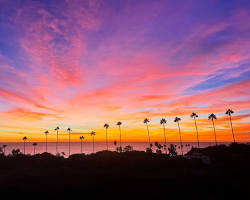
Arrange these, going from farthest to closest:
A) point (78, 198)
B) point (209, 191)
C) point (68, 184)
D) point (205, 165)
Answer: point (205, 165), point (68, 184), point (209, 191), point (78, 198)

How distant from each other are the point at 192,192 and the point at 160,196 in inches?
255

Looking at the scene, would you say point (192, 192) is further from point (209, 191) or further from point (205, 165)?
point (205, 165)

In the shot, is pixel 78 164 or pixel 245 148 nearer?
pixel 78 164

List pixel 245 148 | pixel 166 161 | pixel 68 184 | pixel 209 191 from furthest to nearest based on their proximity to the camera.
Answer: pixel 245 148
pixel 166 161
pixel 68 184
pixel 209 191

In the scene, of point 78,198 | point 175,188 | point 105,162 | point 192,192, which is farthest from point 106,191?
point 105,162

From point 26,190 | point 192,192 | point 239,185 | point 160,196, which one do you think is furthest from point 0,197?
point 239,185

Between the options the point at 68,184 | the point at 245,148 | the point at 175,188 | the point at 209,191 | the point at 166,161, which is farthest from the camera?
the point at 245,148

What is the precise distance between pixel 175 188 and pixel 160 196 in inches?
222

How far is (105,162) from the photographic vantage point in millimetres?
77000

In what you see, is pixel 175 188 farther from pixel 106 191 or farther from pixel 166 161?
pixel 166 161

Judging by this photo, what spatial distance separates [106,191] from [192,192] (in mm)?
16057

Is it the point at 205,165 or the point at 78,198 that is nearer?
the point at 78,198

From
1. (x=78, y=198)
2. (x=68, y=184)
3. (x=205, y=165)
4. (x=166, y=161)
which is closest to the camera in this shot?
(x=78, y=198)

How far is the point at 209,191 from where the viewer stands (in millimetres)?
33594
